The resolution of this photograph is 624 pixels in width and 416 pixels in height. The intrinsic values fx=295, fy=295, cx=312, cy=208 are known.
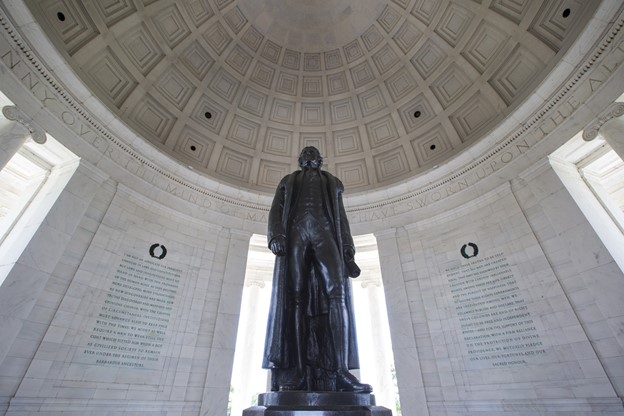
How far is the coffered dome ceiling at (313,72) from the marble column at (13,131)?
2347mm

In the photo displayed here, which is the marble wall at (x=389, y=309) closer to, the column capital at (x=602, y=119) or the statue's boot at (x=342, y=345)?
the column capital at (x=602, y=119)

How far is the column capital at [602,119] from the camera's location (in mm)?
6536

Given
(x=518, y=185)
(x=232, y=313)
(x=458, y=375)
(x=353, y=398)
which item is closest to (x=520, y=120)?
(x=518, y=185)

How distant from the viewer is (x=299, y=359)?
3.51 m

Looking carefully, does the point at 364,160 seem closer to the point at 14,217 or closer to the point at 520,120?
the point at 520,120

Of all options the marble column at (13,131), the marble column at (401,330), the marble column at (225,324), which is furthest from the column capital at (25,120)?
the marble column at (401,330)

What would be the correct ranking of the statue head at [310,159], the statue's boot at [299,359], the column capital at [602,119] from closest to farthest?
the statue's boot at [299,359]
the statue head at [310,159]
the column capital at [602,119]

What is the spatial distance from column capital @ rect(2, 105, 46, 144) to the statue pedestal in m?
8.00

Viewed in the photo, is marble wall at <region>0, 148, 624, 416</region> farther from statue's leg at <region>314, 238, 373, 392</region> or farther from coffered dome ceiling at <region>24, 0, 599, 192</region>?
statue's leg at <region>314, 238, 373, 392</region>

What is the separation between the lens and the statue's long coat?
3555 mm

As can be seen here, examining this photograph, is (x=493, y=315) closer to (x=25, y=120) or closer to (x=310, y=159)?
(x=310, y=159)

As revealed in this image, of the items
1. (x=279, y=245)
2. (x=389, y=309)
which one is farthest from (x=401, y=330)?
(x=279, y=245)

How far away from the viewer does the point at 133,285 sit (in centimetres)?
815

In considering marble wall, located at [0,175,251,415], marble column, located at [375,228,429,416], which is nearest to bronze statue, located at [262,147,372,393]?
marble wall, located at [0,175,251,415]
